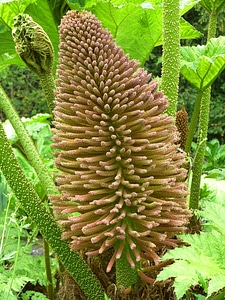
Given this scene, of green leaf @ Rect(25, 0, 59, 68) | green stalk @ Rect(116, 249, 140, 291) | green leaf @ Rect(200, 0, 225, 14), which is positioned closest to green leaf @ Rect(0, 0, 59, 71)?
green leaf @ Rect(25, 0, 59, 68)

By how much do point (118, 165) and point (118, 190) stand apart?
4cm

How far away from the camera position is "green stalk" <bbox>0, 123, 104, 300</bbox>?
0.85 metres

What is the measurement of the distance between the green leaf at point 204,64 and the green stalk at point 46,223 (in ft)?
1.61

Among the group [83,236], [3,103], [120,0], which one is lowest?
[83,236]

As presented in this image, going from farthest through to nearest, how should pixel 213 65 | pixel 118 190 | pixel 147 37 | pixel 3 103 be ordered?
1. pixel 147 37
2. pixel 213 65
3. pixel 3 103
4. pixel 118 190

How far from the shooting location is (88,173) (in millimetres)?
750

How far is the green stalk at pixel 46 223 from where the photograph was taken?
846 millimetres

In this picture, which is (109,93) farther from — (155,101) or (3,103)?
(3,103)

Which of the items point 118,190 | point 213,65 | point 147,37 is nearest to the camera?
point 118,190

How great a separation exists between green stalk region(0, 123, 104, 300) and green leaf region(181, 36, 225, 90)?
49 cm

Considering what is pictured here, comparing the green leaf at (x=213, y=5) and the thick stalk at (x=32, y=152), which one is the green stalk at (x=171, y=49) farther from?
the green leaf at (x=213, y=5)

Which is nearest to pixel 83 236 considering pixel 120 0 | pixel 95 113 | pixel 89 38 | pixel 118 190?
pixel 118 190

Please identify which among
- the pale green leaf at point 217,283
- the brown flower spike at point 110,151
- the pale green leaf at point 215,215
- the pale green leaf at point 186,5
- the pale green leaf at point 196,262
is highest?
the pale green leaf at point 186,5

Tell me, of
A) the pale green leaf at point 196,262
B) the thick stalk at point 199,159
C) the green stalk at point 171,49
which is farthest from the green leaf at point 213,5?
the pale green leaf at point 196,262
